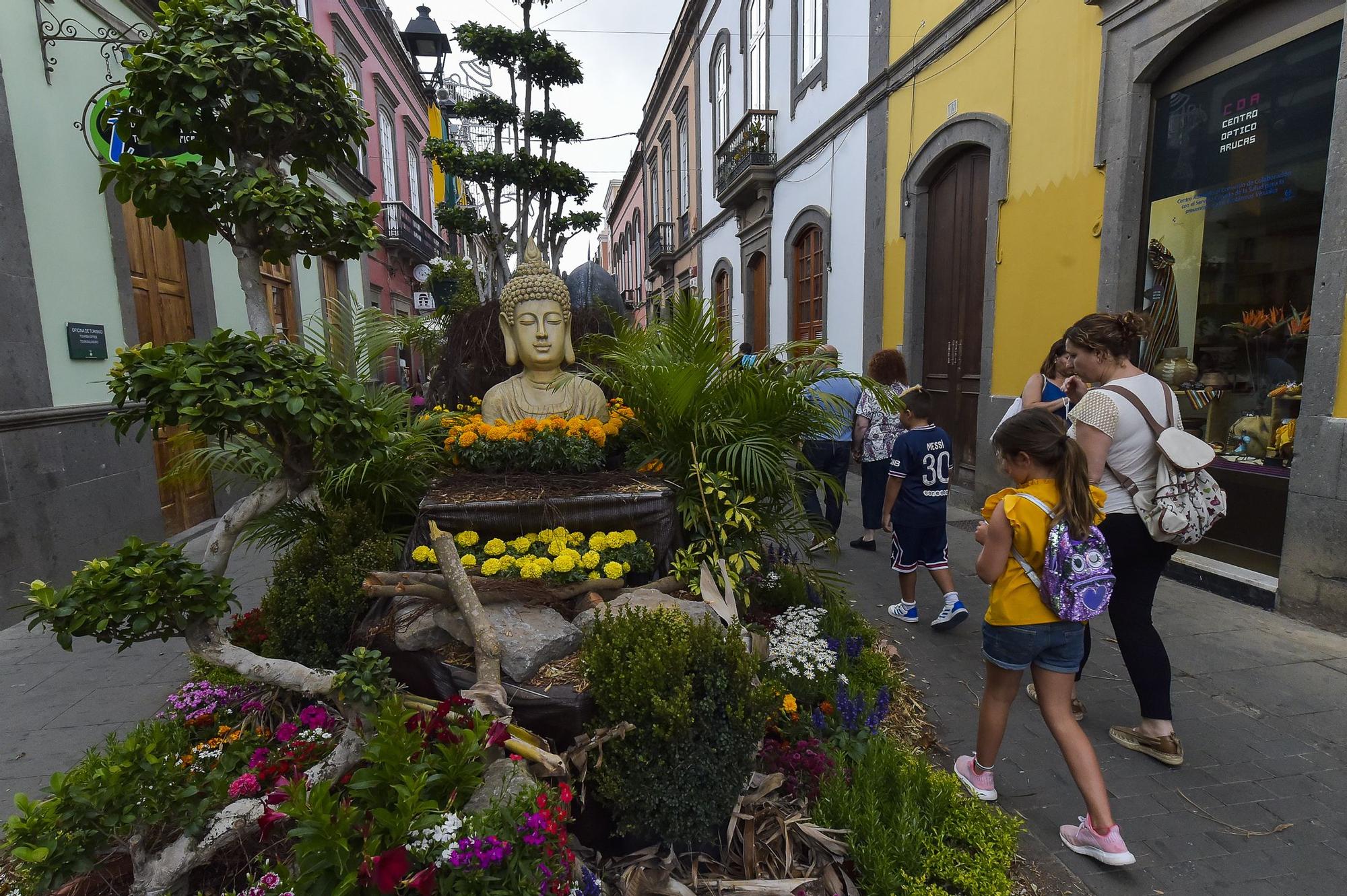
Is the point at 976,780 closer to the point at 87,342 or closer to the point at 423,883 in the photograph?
the point at 423,883

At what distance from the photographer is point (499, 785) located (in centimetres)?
186

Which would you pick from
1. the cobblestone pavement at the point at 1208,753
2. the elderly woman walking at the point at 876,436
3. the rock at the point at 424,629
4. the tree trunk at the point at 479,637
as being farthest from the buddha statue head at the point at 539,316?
the cobblestone pavement at the point at 1208,753

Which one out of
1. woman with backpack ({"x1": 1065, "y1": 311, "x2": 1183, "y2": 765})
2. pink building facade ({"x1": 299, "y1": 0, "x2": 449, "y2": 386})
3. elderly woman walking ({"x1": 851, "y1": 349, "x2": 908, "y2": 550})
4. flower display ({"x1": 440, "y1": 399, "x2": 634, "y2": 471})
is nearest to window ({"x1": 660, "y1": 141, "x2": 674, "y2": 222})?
pink building facade ({"x1": 299, "y1": 0, "x2": 449, "y2": 386})

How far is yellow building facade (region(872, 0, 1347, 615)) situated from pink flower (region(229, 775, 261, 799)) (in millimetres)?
5272

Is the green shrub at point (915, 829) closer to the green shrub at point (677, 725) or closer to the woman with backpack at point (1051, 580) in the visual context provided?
the woman with backpack at point (1051, 580)

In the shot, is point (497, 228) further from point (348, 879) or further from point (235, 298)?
point (348, 879)

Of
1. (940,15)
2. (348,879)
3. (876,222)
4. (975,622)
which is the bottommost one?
(975,622)

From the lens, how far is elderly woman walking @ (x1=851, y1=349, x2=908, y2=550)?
16.9 feet

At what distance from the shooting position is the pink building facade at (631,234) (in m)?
29.2

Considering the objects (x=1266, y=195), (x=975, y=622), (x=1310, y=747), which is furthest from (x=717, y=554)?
(x=1266, y=195)

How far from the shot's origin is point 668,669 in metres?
2.18

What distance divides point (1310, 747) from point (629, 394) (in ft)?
11.9

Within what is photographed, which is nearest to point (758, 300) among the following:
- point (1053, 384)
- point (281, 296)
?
point (281, 296)

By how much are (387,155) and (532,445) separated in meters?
16.2
